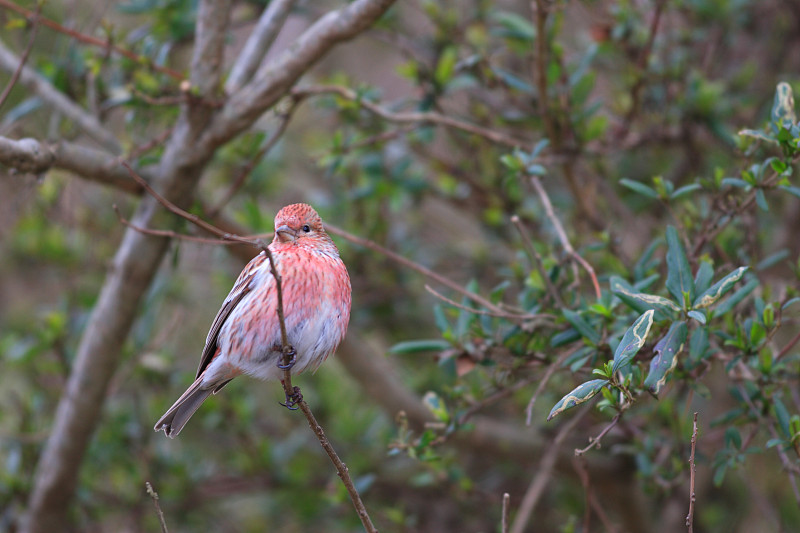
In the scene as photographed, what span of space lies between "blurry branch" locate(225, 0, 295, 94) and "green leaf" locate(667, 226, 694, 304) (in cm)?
241

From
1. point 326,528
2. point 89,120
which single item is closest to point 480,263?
point 326,528

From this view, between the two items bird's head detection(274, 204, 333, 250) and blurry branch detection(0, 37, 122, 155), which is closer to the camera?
bird's head detection(274, 204, 333, 250)

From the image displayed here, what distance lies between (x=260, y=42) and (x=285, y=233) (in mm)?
1584

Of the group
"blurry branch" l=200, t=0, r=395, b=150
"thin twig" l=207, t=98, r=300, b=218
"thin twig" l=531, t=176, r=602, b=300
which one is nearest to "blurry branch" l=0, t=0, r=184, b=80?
"blurry branch" l=200, t=0, r=395, b=150

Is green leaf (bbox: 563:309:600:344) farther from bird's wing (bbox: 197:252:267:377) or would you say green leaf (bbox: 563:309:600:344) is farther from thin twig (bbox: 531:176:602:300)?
bird's wing (bbox: 197:252:267:377)

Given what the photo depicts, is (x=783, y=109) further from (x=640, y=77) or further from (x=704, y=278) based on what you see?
(x=640, y=77)

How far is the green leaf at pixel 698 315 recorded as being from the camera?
106 inches

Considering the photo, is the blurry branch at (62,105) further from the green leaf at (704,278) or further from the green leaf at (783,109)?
the green leaf at (783,109)

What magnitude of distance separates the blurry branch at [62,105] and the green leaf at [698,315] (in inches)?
120

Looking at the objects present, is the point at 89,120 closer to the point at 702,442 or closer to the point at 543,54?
the point at 543,54

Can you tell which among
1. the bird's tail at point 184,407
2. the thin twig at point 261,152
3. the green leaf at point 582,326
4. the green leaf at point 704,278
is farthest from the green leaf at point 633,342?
the thin twig at point 261,152

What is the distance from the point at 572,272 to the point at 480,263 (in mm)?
1909

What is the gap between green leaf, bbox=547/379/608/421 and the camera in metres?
2.56

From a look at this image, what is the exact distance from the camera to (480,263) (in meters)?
5.88
